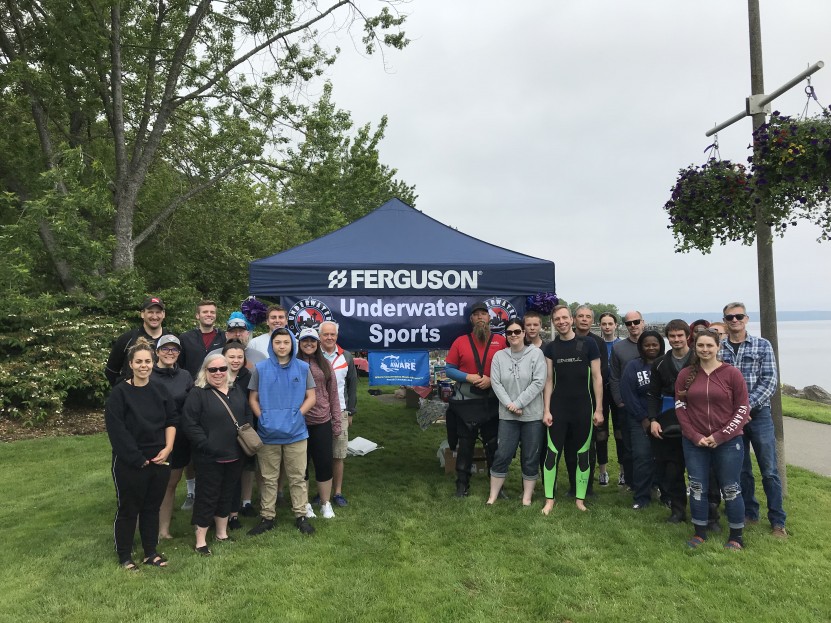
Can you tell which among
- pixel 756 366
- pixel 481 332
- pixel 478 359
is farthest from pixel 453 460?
pixel 756 366

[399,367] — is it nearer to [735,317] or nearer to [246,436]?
[246,436]

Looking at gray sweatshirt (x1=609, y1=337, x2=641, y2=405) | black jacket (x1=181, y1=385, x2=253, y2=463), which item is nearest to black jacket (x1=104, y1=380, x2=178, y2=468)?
black jacket (x1=181, y1=385, x2=253, y2=463)

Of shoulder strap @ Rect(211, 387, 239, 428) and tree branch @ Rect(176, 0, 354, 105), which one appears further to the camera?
tree branch @ Rect(176, 0, 354, 105)

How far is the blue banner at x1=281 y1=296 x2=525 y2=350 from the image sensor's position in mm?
5004

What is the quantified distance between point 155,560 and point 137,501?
0.43 meters

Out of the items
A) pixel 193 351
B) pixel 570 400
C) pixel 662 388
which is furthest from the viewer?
pixel 570 400

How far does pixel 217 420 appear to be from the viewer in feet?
11.9

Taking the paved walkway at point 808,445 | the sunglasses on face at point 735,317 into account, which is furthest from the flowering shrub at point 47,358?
the paved walkway at point 808,445

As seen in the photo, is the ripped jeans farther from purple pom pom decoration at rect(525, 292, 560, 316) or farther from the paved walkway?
the paved walkway

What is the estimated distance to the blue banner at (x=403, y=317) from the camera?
5004 mm

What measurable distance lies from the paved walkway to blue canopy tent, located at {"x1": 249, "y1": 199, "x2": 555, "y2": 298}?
409 cm

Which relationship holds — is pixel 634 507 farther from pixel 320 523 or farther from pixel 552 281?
pixel 320 523

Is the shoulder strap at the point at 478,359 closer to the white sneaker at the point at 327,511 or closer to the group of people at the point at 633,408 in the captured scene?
the group of people at the point at 633,408

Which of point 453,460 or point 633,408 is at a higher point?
point 633,408
